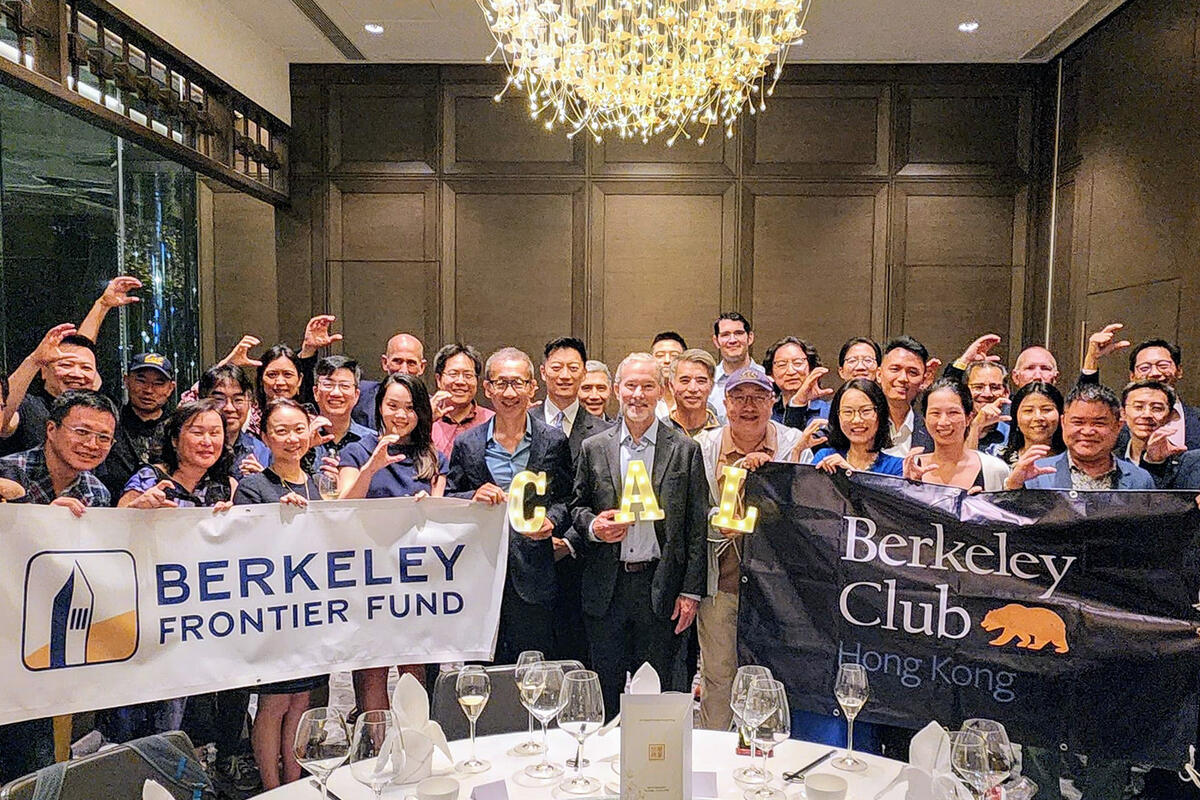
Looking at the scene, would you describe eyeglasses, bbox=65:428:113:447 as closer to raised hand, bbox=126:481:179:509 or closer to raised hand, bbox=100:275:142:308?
raised hand, bbox=126:481:179:509

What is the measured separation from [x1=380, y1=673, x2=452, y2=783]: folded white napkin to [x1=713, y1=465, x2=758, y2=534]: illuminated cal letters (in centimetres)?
133

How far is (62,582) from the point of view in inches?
101

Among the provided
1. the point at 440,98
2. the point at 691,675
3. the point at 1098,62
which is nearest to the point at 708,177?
the point at 440,98

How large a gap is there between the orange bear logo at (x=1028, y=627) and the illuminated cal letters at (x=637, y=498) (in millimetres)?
1094

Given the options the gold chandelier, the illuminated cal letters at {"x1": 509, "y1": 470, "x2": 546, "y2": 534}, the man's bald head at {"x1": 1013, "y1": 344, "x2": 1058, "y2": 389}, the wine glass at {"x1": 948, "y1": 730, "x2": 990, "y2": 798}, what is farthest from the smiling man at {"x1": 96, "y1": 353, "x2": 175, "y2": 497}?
the man's bald head at {"x1": 1013, "y1": 344, "x2": 1058, "y2": 389}

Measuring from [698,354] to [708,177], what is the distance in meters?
3.56

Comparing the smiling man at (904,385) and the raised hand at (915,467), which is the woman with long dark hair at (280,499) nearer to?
the raised hand at (915,467)

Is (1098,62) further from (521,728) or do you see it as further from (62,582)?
(62,582)

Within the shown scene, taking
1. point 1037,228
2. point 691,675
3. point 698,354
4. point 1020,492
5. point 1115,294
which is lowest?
point 691,675

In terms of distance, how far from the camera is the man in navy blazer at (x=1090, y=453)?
121 inches

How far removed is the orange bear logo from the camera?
259 cm

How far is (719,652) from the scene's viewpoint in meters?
3.30

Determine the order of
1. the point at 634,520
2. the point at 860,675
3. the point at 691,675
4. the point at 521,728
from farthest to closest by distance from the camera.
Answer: the point at 691,675 < the point at 634,520 < the point at 521,728 < the point at 860,675

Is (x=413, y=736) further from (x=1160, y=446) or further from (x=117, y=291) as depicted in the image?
→ (x=1160, y=446)
